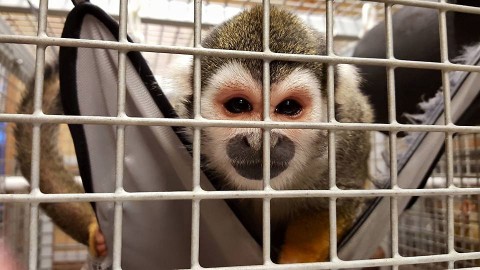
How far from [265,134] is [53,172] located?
114cm

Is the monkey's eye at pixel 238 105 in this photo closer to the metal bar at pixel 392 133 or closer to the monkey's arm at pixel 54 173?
the metal bar at pixel 392 133

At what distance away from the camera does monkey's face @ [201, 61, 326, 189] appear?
995 millimetres

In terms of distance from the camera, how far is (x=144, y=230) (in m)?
1.03

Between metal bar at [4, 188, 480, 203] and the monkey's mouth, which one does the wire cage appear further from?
the monkey's mouth

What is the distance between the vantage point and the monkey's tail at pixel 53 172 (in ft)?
4.86

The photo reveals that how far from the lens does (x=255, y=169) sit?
994 millimetres

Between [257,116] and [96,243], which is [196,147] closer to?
[257,116]

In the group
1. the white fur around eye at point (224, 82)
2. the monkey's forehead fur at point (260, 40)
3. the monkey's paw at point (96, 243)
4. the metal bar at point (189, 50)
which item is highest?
the monkey's forehead fur at point (260, 40)

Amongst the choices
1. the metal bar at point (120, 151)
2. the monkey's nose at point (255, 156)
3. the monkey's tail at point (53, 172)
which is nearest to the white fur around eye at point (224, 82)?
the monkey's nose at point (255, 156)

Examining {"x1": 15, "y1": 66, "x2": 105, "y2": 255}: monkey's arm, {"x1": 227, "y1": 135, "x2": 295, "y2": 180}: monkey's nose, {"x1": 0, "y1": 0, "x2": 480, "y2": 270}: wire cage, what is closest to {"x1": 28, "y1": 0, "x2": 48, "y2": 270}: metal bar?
{"x1": 0, "y1": 0, "x2": 480, "y2": 270}: wire cage

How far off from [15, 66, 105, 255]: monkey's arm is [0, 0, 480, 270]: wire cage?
9 cm

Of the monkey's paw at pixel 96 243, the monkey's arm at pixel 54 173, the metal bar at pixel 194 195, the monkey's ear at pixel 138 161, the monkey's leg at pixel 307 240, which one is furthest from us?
the monkey's arm at pixel 54 173

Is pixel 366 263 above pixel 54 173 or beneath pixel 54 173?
beneath

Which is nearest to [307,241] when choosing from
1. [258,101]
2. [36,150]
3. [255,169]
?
[255,169]
